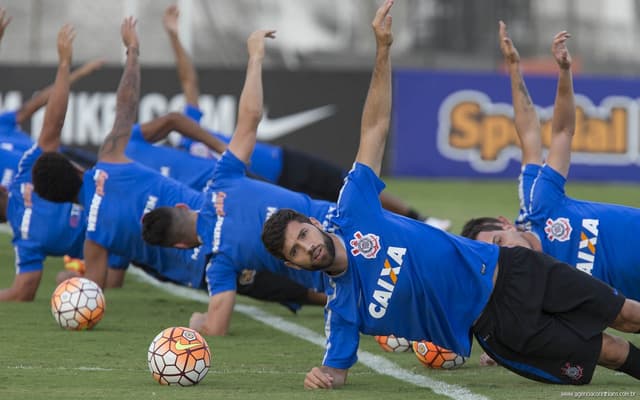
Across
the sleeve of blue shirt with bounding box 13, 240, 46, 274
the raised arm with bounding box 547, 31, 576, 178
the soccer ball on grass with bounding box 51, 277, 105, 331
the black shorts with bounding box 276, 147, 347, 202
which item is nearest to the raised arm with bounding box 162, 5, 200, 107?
the black shorts with bounding box 276, 147, 347, 202

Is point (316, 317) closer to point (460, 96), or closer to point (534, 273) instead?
point (534, 273)

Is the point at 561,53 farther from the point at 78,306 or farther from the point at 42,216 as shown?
the point at 42,216

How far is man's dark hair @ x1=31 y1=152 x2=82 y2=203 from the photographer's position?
10211 mm

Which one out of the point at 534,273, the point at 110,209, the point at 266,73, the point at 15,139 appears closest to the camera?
the point at 534,273

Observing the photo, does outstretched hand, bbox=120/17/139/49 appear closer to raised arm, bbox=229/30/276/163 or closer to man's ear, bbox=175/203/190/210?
man's ear, bbox=175/203/190/210

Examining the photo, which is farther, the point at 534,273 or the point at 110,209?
the point at 110,209

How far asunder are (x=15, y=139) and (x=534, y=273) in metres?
7.30

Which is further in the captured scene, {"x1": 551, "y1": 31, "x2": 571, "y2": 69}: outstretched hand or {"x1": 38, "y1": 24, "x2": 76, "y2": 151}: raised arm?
{"x1": 38, "y1": 24, "x2": 76, "y2": 151}: raised arm

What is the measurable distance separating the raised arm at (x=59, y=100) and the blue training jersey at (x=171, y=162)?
1159 mm

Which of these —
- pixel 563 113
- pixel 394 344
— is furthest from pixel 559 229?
pixel 394 344

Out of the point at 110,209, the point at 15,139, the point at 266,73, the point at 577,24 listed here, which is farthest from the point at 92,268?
the point at 577,24

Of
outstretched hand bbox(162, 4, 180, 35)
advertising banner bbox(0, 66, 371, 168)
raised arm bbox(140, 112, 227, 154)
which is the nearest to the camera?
raised arm bbox(140, 112, 227, 154)

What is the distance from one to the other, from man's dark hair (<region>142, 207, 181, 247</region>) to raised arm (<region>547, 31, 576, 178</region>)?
2.59m

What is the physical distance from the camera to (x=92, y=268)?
1037 centimetres
